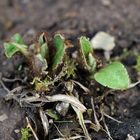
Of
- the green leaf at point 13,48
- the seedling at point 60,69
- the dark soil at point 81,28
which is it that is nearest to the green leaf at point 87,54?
the seedling at point 60,69

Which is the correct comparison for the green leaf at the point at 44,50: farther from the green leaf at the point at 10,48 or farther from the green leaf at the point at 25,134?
the green leaf at the point at 25,134

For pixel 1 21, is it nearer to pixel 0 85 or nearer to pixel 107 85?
pixel 0 85

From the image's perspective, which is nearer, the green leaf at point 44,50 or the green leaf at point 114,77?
the green leaf at point 114,77

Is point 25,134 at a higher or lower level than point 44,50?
lower

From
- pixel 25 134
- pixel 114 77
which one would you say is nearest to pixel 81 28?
pixel 114 77

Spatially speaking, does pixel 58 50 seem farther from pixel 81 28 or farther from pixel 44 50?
pixel 81 28

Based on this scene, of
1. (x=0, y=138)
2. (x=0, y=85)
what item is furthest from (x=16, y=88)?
(x=0, y=138)
